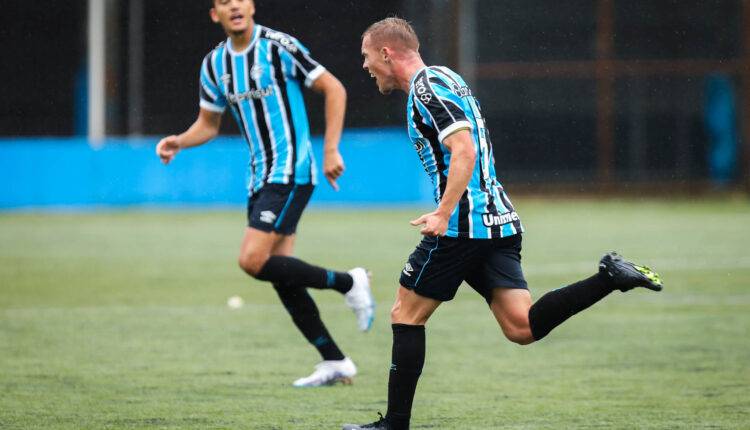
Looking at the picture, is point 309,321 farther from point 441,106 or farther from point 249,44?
point 441,106

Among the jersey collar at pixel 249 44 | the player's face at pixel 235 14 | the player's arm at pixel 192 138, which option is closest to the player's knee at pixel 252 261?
the player's arm at pixel 192 138

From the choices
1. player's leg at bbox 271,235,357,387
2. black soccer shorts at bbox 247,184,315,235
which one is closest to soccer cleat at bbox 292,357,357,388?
player's leg at bbox 271,235,357,387

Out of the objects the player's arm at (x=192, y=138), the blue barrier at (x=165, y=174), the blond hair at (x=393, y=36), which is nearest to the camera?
the blond hair at (x=393, y=36)

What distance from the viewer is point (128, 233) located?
18031 mm

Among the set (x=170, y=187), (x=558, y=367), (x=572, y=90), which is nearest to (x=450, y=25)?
(x=572, y=90)

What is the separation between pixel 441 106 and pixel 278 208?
204 centimetres

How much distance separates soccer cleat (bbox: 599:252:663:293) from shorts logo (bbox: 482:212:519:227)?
0.44 metres

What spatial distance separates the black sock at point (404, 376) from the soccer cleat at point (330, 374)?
151 cm

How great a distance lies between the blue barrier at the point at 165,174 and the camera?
2323 centimetres

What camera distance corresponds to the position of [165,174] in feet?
77.5

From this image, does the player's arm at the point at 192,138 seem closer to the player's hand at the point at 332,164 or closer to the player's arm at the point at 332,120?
the player's arm at the point at 332,120

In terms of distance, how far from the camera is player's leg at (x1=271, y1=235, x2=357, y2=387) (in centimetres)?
679

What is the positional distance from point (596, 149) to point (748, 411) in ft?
71.9

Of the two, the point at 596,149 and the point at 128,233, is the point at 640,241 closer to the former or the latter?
the point at 128,233
